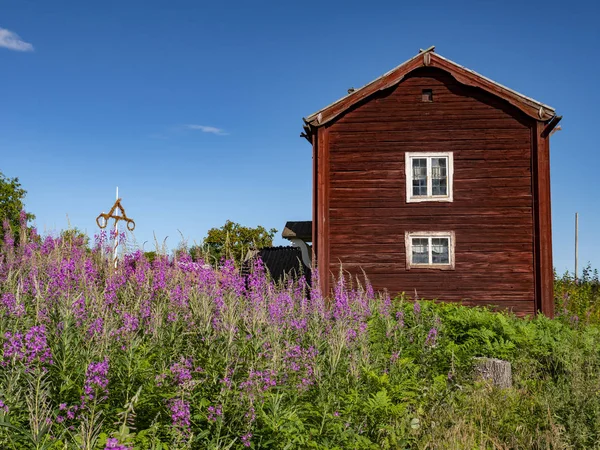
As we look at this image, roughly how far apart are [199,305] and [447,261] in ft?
36.0

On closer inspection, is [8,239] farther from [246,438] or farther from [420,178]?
[420,178]

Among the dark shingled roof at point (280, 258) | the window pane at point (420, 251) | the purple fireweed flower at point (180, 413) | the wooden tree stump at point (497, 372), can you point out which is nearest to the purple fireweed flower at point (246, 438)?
the purple fireweed flower at point (180, 413)

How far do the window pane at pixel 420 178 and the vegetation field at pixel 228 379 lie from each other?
23.8ft

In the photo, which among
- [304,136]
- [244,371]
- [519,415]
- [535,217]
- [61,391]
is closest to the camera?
[61,391]

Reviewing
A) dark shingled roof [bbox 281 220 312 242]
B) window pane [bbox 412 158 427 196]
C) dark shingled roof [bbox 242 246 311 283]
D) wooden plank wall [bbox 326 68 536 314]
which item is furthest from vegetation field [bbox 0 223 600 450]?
dark shingled roof [bbox 242 246 311 283]

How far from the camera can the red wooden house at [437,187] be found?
591 inches

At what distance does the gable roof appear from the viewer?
15180 millimetres

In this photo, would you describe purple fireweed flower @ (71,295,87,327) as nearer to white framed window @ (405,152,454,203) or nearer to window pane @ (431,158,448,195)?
white framed window @ (405,152,454,203)

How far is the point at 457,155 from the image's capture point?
15.3 metres

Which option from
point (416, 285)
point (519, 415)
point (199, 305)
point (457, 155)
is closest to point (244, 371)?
point (199, 305)

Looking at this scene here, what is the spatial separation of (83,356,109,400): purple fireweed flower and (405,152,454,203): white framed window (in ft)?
39.4

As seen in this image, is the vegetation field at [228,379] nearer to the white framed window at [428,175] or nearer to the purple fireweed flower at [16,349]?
the purple fireweed flower at [16,349]

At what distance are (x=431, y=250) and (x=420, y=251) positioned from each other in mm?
292

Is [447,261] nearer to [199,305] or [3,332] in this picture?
[199,305]
